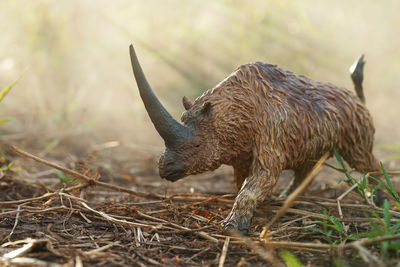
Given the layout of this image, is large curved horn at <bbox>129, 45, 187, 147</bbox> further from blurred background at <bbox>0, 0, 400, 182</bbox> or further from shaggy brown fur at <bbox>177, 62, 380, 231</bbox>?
blurred background at <bbox>0, 0, 400, 182</bbox>

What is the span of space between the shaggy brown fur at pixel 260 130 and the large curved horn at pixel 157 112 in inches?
2.4

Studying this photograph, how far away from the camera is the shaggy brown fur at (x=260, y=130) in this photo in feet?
8.29

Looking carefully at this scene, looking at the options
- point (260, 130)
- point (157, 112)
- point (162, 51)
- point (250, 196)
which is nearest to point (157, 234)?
point (250, 196)

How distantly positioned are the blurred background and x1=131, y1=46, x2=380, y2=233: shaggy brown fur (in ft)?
10.9

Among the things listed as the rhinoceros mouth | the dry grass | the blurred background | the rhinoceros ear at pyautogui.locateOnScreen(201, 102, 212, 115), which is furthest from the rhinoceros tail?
the blurred background

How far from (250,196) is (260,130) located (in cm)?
49

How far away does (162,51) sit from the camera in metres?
8.30

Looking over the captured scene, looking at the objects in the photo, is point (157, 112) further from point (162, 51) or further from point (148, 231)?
point (162, 51)

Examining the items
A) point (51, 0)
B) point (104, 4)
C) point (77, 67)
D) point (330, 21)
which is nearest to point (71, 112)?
point (77, 67)

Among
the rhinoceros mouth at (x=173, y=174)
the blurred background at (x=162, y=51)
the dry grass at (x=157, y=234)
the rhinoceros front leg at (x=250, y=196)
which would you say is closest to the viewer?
the dry grass at (x=157, y=234)

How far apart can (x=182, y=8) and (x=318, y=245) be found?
726 cm

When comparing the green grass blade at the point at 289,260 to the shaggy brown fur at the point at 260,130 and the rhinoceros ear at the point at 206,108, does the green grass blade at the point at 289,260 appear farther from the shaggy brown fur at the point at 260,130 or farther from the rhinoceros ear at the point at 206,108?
the rhinoceros ear at the point at 206,108

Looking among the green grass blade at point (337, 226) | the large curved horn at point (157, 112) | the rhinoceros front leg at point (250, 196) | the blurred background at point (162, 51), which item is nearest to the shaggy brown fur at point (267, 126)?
the rhinoceros front leg at point (250, 196)

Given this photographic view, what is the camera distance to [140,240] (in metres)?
2.23
